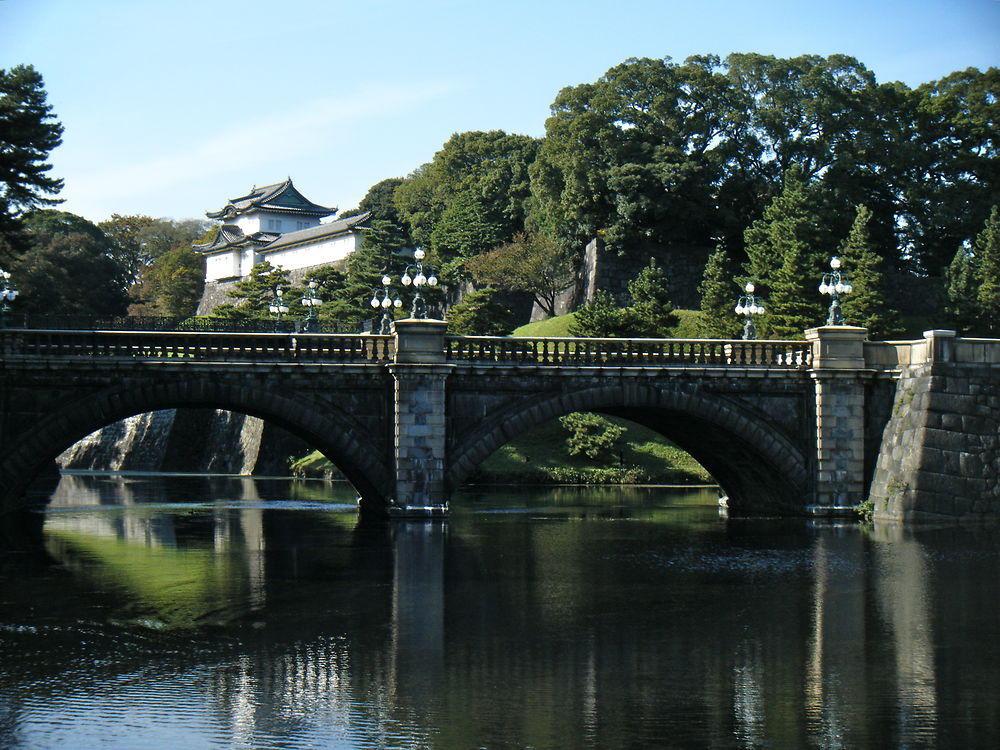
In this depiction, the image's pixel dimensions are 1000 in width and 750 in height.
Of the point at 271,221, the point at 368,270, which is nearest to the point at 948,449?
the point at 368,270

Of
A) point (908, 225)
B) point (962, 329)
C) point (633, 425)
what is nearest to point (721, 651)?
point (633, 425)

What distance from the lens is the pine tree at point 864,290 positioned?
69812 mm

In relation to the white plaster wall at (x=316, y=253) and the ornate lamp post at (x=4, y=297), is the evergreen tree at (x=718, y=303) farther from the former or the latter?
the white plaster wall at (x=316, y=253)

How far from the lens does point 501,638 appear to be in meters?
23.2

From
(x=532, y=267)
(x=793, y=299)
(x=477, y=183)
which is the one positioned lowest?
(x=793, y=299)

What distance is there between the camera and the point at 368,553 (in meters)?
35.4

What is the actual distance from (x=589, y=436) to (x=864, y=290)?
18.1m

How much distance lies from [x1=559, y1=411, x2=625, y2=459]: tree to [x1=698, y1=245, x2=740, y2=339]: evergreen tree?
8788 millimetres

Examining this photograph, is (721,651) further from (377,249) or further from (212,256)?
(212,256)

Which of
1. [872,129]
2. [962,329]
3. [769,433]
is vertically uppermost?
→ [872,129]

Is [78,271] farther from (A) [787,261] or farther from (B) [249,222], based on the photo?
(A) [787,261]

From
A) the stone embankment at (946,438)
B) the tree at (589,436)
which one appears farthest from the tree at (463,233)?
the stone embankment at (946,438)

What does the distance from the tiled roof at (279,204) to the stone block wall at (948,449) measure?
107m

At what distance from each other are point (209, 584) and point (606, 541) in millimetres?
14051
